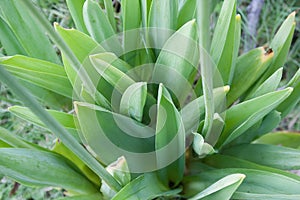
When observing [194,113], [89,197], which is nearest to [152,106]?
[194,113]

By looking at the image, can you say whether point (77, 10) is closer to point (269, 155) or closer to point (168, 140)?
point (168, 140)

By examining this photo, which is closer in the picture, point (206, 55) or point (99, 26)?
point (206, 55)

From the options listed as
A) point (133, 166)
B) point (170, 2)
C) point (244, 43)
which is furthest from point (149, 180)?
point (244, 43)

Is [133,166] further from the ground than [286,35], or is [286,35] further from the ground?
[286,35]

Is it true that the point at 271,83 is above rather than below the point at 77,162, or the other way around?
above

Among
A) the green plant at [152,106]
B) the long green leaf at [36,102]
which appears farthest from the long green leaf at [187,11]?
the long green leaf at [36,102]

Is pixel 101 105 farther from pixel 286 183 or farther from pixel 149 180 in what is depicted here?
pixel 286 183
